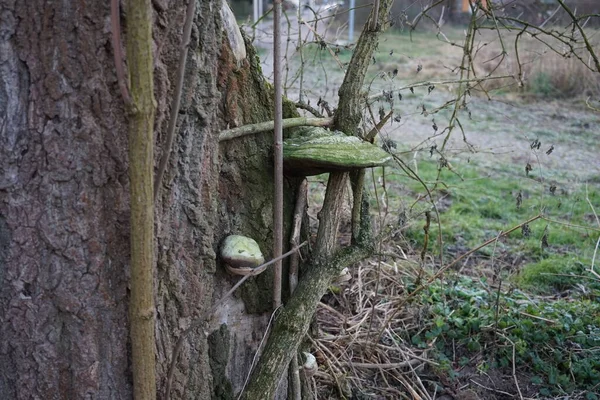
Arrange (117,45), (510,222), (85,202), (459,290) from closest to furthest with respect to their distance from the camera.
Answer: (117,45), (85,202), (459,290), (510,222)

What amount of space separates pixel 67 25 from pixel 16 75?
176mm

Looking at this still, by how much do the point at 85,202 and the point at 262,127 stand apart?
31.4 inches

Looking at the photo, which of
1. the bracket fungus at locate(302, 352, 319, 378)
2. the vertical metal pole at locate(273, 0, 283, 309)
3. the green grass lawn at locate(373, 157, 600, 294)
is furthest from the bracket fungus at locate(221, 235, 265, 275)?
the green grass lawn at locate(373, 157, 600, 294)

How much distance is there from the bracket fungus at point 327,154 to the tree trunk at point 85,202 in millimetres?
331

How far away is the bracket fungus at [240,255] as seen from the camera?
1.96 meters

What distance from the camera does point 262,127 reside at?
210cm

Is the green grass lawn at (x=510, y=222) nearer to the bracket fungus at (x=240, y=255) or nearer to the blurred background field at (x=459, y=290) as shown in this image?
the blurred background field at (x=459, y=290)

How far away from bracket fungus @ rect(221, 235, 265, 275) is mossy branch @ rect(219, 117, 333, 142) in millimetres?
350

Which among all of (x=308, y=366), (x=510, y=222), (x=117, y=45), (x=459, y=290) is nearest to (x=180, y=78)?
(x=117, y=45)

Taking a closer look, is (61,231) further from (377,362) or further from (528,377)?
(528,377)

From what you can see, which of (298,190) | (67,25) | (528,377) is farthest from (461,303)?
(67,25)

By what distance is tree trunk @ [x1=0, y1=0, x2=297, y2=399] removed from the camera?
4.58ft

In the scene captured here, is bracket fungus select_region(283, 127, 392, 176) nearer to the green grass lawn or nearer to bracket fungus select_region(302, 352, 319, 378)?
bracket fungus select_region(302, 352, 319, 378)

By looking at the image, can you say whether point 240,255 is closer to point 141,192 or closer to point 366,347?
point 141,192
